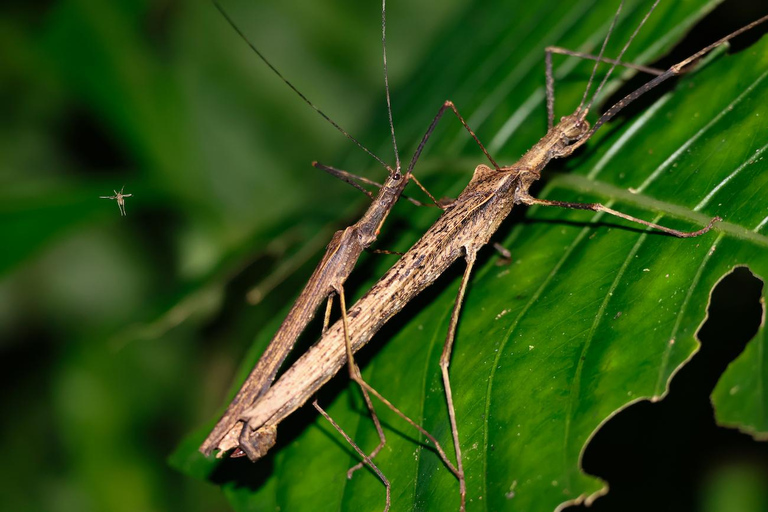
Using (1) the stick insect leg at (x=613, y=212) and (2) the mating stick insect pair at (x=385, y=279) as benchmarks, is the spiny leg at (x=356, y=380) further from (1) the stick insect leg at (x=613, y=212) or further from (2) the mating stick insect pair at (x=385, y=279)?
(1) the stick insect leg at (x=613, y=212)

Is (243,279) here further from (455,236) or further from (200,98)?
(200,98)

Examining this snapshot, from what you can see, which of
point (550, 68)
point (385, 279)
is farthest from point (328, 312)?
point (550, 68)

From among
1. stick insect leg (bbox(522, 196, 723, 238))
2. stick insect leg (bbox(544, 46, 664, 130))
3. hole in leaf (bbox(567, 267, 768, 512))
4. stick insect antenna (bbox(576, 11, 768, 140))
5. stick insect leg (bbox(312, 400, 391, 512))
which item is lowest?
stick insect leg (bbox(312, 400, 391, 512))

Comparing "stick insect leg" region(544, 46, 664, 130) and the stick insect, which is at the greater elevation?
"stick insect leg" region(544, 46, 664, 130)

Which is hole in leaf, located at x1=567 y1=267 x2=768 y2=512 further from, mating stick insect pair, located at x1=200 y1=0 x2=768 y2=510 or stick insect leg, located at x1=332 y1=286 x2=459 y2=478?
stick insect leg, located at x1=332 y1=286 x2=459 y2=478

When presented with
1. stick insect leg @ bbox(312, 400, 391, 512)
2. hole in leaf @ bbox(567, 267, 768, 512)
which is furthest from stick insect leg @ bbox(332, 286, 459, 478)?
hole in leaf @ bbox(567, 267, 768, 512)

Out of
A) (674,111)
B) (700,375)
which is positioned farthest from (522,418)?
(700,375)

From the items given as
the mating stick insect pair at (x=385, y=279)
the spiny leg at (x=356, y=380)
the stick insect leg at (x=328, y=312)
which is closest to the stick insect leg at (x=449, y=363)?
the mating stick insect pair at (x=385, y=279)
